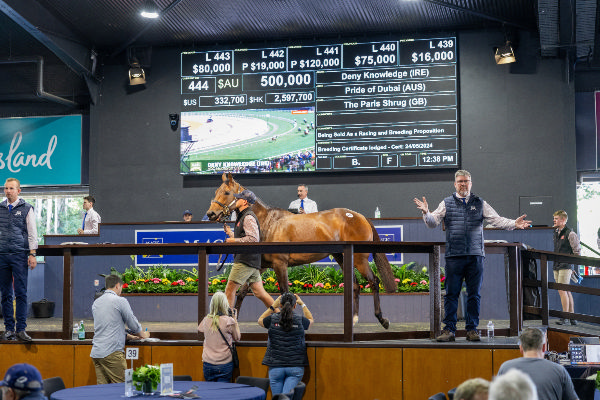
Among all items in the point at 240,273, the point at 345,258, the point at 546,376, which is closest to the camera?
the point at 546,376

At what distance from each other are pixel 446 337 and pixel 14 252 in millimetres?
4880

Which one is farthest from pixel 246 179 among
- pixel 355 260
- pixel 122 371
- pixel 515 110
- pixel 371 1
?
pixel 122 371

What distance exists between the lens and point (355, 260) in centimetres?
962

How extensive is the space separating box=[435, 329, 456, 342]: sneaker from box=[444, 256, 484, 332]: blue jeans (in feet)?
0.13

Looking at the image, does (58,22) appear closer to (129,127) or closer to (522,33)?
(129,127)

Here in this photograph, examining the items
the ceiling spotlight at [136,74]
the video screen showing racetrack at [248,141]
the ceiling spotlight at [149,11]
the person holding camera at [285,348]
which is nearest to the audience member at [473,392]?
the person holding camera at [285,348]

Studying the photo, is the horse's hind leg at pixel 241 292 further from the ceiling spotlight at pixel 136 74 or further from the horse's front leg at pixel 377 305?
the ceiling spotlight at pixel 136 74

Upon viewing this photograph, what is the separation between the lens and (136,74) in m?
17.2

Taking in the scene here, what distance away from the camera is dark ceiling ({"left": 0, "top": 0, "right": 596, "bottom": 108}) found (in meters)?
15.2

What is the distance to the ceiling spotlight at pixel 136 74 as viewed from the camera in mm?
17188

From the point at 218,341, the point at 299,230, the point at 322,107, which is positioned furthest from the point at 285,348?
the point at 322,107

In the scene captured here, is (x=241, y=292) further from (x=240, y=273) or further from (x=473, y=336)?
(x=473, y=336)

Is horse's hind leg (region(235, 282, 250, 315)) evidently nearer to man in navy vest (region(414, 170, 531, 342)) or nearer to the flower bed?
man in navy vest (region(414, 170, 531, 342))

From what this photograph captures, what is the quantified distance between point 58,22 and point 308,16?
223 inches
